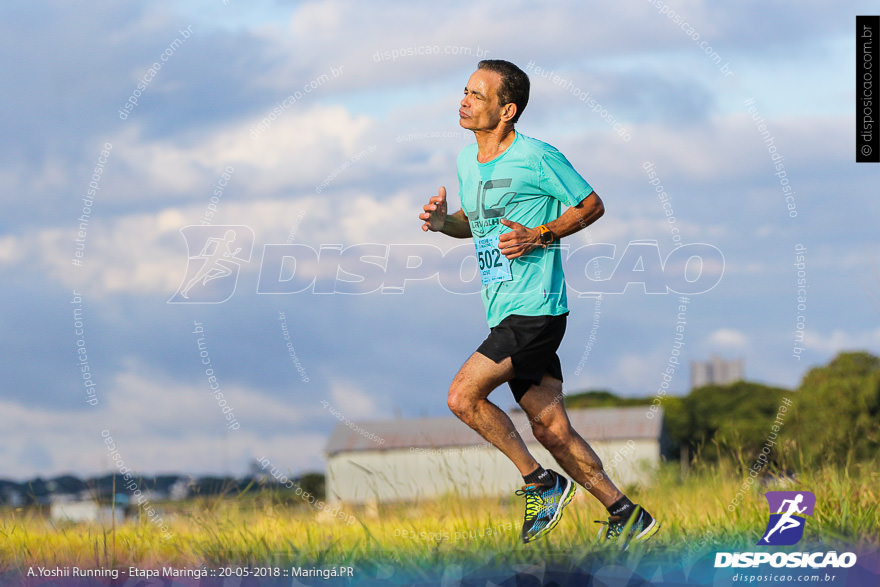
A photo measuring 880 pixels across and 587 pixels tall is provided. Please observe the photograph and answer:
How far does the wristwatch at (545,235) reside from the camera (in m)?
→ 5.60

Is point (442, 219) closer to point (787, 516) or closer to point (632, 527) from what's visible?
point (632, 527)

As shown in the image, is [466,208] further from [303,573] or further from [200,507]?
[200,507]

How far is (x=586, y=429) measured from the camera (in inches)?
341

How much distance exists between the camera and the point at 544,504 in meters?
5.80

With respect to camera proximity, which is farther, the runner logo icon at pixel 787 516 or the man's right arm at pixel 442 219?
the man's right arm at pixel 442 219

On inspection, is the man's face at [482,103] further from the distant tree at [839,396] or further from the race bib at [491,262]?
the distant tree at [839,396]

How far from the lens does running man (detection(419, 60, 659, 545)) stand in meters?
5.66

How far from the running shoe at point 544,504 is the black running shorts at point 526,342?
0.65 metres

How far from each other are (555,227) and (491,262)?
425 mm

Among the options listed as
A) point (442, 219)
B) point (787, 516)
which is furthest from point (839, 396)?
point (442, 219)

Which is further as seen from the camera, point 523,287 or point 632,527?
point 632,527

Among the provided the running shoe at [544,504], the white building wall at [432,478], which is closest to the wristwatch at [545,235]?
the running shoe at [544,504]

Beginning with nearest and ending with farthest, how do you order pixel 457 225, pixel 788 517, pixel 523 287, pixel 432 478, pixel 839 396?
1. pixel 788 517
2. pixel 523 287
3. pixel 457 225
4. pixel 432 478
5. pixel 839 396

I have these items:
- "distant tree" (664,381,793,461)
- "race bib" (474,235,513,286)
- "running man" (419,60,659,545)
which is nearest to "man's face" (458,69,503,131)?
"running man" (419,60,659,545)
